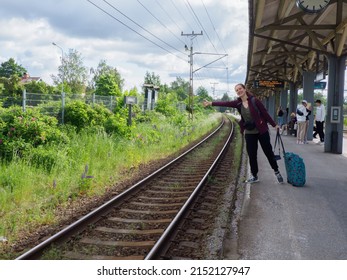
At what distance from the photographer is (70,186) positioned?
319 inches

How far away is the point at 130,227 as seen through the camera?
5.76 meters

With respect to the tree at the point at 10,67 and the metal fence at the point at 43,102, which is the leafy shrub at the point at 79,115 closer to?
the metal fence at the point at 43,102

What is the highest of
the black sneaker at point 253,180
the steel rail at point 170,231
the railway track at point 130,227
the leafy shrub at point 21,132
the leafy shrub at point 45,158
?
the leafy shrub at point 21,132

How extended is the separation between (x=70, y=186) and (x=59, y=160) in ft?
4.61

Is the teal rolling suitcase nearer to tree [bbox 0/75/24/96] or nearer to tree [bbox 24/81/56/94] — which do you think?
tree [bbox 0/75/24/96]

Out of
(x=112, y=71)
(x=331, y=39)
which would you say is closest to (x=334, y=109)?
(x=331, y=39)

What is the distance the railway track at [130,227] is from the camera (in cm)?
468

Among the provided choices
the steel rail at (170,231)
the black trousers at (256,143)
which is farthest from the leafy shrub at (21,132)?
the black trousers at (256,143)

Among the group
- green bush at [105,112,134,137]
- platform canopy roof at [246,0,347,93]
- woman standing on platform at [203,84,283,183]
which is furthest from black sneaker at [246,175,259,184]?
green bush at [105,112,134,137]

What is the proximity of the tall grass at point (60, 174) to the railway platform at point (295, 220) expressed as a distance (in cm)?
308

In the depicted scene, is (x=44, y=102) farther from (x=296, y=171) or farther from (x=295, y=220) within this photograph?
(x=295, y=220)

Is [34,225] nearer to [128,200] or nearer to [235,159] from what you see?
[128,200]

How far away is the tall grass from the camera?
6400mm

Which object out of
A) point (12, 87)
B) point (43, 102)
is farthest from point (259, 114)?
point (12, 87)
